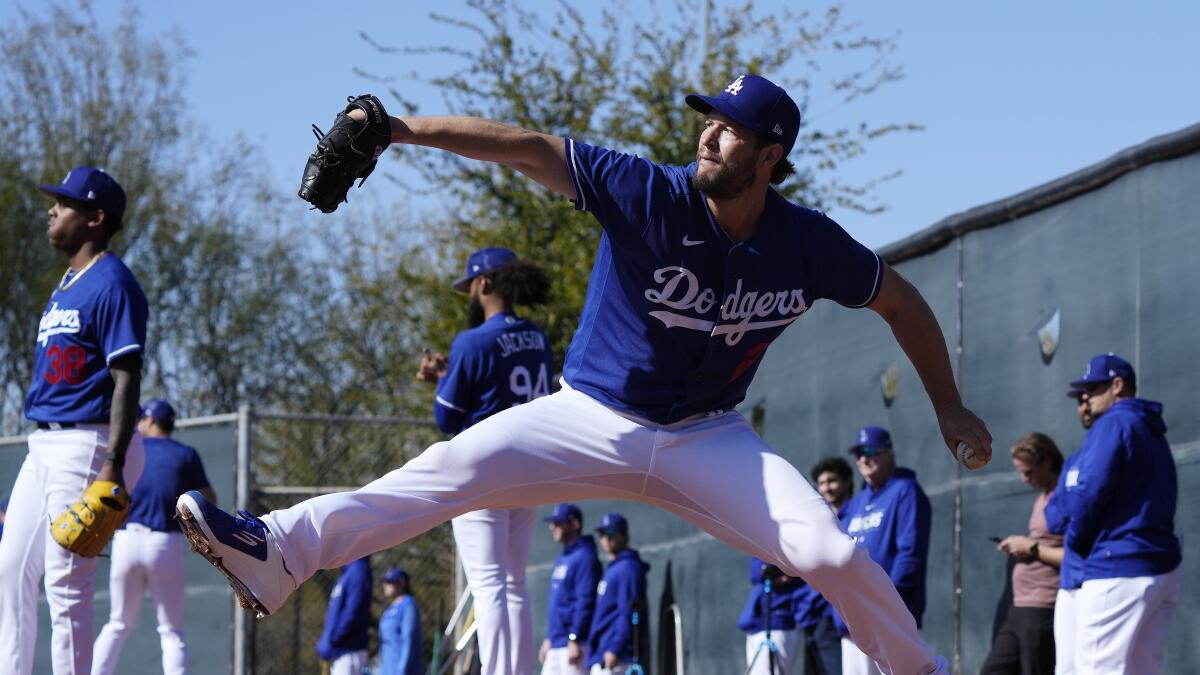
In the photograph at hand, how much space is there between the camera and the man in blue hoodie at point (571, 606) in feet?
42.9

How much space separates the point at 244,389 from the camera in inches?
1398

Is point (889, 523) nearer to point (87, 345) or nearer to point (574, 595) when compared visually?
point (574, 595)

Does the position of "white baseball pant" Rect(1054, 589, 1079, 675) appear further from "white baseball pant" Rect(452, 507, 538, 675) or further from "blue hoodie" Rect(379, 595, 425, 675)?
"blue hoodie" Rect(379, 595, 425, 675)

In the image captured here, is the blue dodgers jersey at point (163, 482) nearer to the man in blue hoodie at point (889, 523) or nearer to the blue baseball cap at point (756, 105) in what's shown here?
the man in blue hoodie at point (889, 523)

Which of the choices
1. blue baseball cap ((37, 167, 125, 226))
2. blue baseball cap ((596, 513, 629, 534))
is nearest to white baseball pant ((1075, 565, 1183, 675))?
blue baseball cap ((37, 167, 125, 226))

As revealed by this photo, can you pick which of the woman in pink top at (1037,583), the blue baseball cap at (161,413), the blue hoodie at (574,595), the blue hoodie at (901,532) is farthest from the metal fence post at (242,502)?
the woman in pink top at (1037,583)

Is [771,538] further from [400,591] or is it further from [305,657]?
[305,657]

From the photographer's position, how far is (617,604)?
12.9m

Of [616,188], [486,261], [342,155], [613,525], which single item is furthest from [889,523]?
[342,155]

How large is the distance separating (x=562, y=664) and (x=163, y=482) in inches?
152

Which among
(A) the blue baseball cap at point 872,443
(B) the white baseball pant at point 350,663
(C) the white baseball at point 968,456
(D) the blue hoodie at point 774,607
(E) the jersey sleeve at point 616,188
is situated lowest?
(B) the white baseball pant at point 350,663

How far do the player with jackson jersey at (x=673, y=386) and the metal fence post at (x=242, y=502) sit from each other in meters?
9.62

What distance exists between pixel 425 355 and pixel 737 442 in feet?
12.1

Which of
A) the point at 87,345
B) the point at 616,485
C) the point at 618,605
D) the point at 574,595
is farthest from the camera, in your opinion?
the point at 574,595
